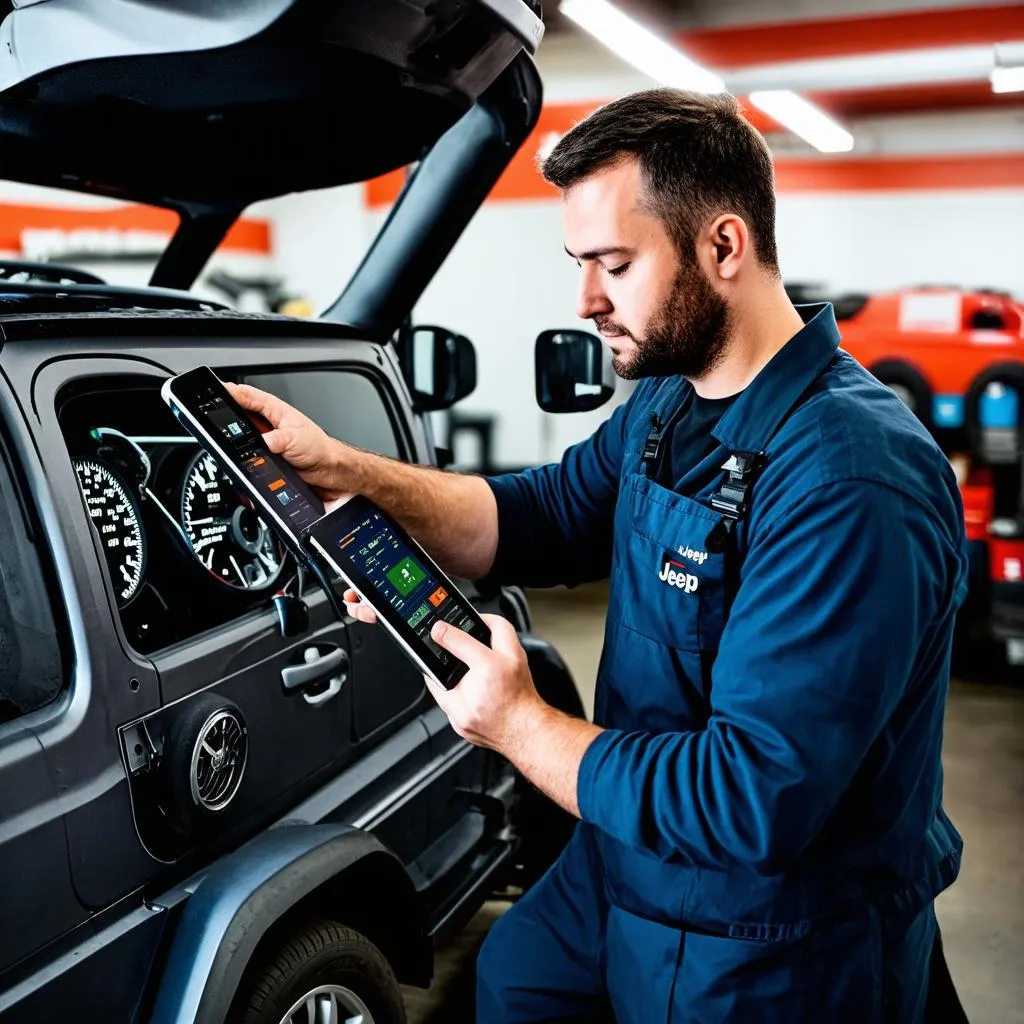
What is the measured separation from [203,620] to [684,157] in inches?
43.7

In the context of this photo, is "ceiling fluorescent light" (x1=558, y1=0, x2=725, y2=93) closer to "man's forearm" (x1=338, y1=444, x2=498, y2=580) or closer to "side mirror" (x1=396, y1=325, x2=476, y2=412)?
"side mirror" (x1=396, y1=325, x2=476, y2=412)

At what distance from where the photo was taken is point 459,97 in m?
2.02

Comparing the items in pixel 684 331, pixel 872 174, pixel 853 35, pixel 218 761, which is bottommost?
pixel 218 761

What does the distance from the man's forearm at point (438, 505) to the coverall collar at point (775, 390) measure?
50 centimetres

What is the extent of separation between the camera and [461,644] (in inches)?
50.4

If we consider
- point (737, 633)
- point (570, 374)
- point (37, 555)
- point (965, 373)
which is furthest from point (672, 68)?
point (737, 633)

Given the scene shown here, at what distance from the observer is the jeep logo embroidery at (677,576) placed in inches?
51.8

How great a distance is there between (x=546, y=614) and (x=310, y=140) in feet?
15.6

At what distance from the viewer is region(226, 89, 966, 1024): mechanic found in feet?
3.65

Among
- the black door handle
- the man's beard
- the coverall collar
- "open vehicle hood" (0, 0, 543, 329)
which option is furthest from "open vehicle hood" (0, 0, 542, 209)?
the black door handle

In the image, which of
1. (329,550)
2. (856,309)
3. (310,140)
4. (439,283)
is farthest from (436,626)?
(439,283)

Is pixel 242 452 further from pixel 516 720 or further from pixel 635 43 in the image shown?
pixel 635 43

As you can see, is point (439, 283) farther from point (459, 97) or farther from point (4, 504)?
point (4, 504)

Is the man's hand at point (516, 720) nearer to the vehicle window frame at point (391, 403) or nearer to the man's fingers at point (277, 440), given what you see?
the man's fingers at point (277, 440)
